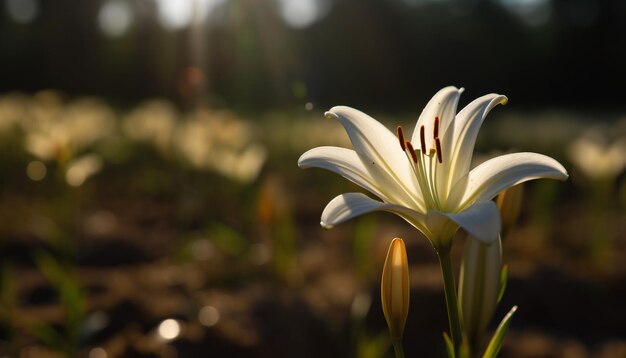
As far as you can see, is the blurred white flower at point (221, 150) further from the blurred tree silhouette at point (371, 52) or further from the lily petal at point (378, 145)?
the blurred tree silhouette at point (371, 52)

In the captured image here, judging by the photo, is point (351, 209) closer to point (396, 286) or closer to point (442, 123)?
point (396, 286)

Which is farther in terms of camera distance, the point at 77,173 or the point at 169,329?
the point at 77,173

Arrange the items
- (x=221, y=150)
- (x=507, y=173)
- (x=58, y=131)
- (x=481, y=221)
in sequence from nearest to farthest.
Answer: (x=481, y=221) → (x=507, y=173) → (x=58, y=131) → (x=221, y=150)

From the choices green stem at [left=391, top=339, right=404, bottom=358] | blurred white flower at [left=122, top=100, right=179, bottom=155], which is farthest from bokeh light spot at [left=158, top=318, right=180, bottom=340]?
blurred white flower at [left=122, top=100, right=179, bottom=155]

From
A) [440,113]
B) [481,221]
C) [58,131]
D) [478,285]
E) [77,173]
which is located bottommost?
[478,285]

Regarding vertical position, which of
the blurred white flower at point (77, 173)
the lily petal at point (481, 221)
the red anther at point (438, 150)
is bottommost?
the lily petal at point (481, 221)

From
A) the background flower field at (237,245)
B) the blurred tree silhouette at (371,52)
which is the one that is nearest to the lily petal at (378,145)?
the background flower field at (237,245)

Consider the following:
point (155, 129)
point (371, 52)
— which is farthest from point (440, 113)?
point (371, 52)
